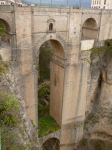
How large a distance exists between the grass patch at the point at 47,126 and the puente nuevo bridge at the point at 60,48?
417 mm

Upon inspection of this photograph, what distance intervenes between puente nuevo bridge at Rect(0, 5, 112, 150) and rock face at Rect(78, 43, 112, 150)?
2.52 feet

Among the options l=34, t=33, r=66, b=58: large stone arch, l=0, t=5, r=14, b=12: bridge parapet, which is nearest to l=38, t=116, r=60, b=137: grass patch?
l=34, t=33, r=66, b=58: large stone arch

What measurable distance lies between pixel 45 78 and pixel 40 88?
2061 millimetres

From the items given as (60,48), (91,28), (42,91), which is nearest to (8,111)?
(60,48)

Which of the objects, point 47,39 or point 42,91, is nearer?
point 47,39

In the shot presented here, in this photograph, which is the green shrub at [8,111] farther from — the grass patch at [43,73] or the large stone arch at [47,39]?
the grass patch at [43,73]

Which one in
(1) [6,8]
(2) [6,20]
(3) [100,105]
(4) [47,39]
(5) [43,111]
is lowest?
(5) [43,111]

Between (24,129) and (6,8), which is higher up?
(6,8)

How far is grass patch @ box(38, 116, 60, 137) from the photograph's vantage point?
40.9 feet

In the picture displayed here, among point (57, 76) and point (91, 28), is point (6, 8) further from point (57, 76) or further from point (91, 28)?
point (91, 28)

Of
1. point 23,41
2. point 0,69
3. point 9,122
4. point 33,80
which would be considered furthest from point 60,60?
point 9,122

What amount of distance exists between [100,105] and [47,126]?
5.32 metres

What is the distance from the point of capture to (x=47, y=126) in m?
13.0

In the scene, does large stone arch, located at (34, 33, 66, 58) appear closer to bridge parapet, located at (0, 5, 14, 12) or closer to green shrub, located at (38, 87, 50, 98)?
bridge parapet, located at (0, 5, 14, 12)
